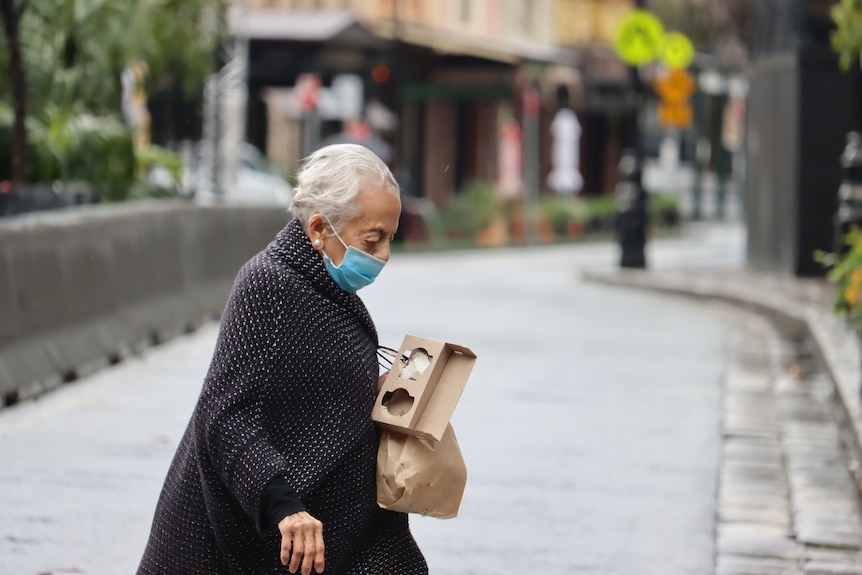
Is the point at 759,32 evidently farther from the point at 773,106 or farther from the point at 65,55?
the point at 65,55

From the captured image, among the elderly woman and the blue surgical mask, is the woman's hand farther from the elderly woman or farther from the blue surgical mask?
the blue surgical mask

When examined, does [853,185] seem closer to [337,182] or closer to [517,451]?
[517,451]

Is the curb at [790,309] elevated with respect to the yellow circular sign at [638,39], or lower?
lower

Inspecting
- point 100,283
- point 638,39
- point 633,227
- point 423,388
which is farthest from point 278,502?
point 638,39

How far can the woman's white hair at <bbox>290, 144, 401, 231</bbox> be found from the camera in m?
3.89

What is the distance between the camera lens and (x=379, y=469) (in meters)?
3.97

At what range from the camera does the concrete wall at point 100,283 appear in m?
10.5

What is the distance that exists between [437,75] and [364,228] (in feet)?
127

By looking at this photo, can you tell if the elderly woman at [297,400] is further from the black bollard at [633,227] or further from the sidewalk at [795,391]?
the black bollard at [633,227]

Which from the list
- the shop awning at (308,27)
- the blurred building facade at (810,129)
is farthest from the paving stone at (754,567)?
the shop awning at (308,27)

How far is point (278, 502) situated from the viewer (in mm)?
3773

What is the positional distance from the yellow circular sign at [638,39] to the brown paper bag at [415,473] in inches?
859

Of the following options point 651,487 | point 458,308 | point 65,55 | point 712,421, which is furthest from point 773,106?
point 651,487

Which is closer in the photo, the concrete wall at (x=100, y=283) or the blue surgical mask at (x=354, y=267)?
the blue surgical mask at (x=354, y=267)
